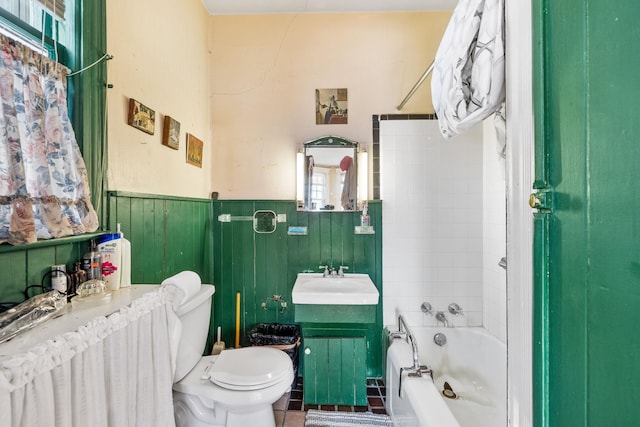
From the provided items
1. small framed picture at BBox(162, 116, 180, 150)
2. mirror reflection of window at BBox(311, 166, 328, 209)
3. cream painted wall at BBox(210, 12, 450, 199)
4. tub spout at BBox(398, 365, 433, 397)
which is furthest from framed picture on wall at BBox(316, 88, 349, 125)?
tub spout at BBox(398, 365, 433, 397)

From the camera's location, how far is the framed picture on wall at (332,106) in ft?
7.54

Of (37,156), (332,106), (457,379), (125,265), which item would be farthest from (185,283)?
(457,379)

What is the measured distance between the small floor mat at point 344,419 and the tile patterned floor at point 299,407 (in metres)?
0.05

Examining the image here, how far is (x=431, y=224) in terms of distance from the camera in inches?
88.6

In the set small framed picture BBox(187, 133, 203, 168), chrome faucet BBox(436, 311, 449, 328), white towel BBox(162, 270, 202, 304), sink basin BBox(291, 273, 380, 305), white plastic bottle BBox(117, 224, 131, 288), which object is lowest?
chrome faucet BBox(436, 311, 449, 328)

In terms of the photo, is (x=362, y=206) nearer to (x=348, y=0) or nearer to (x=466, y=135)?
(x=466, y=135)

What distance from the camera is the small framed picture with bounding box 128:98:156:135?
1394 mm

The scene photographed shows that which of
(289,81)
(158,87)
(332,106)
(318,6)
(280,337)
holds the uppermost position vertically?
(318,6)

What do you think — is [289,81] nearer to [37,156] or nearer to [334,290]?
[334,290]

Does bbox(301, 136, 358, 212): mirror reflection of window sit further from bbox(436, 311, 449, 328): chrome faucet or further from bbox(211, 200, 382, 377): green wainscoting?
bbox(436, 311, 449, 328): chrome faucet

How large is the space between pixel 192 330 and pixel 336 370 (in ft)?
3.13

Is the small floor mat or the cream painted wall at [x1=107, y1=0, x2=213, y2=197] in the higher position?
the cream painted wall at [x1=107, y1=0, x2=213, y2=197]

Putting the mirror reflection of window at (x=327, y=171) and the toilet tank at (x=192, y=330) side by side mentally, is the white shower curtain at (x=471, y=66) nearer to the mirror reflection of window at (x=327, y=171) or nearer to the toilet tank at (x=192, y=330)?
the mirror reflection of window at (x=327, y=171)

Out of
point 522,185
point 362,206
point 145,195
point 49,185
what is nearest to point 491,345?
point 362,206
